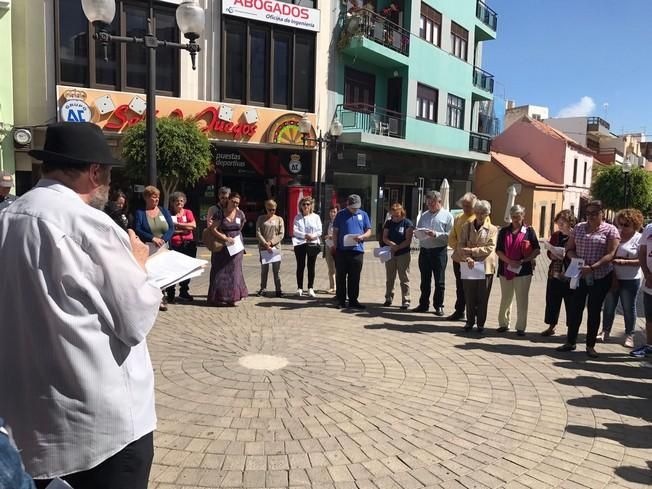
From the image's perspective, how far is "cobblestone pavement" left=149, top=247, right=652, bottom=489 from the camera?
11.0ft

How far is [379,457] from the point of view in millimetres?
3537

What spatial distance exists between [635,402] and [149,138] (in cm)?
680

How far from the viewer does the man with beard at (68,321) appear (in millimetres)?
1759

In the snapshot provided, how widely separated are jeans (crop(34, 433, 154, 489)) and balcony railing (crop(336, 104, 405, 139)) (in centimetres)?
1989

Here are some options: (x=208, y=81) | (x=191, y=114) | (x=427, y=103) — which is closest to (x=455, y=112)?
(x=427, y=103)

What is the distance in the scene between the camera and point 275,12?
18.5 m

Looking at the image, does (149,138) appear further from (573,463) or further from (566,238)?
(573,463)

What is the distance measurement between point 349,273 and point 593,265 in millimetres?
3723

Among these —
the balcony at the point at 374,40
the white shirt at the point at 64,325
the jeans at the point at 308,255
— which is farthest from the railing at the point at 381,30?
the white shirt at the point at 64,325

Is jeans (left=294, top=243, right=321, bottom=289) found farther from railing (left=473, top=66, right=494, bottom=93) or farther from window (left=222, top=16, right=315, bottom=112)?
railing (left=473, top=66, right=494, bottom=93)

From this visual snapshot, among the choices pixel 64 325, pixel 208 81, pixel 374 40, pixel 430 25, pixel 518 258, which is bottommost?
pixel 518 258

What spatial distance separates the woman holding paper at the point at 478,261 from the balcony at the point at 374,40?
15.3m

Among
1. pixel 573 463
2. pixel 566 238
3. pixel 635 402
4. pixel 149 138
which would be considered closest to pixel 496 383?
pixel 635 402

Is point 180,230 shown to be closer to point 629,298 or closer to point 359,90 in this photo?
point 629,298
